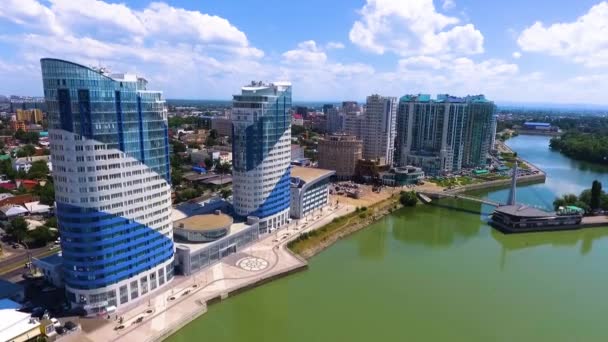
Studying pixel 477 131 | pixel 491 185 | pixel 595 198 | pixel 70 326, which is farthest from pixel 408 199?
pixel 70 326

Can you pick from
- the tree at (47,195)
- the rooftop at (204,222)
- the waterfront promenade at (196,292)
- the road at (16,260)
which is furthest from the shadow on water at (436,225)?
the tree at (47,195)

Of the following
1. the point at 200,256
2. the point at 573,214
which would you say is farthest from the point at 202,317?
the point at 573,214

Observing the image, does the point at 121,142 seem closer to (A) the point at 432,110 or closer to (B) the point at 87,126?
(B) the point at 87,126

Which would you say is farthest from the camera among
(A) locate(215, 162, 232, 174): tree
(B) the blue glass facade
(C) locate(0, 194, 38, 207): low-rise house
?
(A) locate(215, 162, 232, 174): tree

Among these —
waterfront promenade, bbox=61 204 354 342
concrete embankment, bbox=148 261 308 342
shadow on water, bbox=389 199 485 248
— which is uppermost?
waterfront promenade, bbox=61 204 354 342

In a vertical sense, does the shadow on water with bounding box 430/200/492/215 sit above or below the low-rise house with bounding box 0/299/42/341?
below

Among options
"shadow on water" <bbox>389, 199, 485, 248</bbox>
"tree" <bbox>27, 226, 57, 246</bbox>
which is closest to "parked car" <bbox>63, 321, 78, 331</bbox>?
"tree" <bbox>27, 226, 57, 246</bbox>

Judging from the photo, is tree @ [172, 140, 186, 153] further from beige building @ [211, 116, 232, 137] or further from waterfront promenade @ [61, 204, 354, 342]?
waterfront promenade @ [61, 204, 354, 342]
